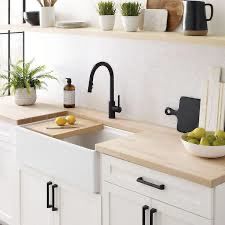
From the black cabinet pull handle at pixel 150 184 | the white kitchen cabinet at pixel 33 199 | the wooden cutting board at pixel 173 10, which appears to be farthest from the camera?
the white kitchen cabinet at pixel 33 199

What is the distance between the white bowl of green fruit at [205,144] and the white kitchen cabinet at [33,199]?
978 millimetres

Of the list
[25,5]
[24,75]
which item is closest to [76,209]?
[24,75]

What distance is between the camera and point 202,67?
315cm

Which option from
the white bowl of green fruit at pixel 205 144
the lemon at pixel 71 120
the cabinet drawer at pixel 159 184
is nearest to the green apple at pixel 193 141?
the white bowl of green fruit at pixel 205 144

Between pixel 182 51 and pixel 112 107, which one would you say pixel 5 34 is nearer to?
pixel 112 107

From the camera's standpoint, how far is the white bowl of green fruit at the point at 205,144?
8.59 feet

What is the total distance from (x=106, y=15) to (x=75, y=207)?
47.2 inches

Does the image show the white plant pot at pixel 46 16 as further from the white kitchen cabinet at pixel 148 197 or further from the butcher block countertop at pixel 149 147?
the white kitchen cabinet at pixel 148 197

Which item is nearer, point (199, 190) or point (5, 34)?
point (199, 190)

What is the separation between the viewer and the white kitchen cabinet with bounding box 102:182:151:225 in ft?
8.83

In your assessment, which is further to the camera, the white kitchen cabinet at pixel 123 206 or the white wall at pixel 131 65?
the white wall at pixel 131 65

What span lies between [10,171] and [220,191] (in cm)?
168

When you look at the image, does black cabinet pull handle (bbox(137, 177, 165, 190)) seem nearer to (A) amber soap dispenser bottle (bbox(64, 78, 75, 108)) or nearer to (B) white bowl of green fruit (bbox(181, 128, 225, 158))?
(B) white bowl of green fruit (bbox(181, 128, 225, 158))

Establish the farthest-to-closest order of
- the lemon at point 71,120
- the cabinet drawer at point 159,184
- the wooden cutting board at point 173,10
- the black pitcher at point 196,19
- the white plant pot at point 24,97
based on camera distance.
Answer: the white plant pot at point 24,97, the lemon at point 71,120, the wooden cutting board at point 173,10, the black pitcher at point 196,19, the cabinet drawer at point 159,184
